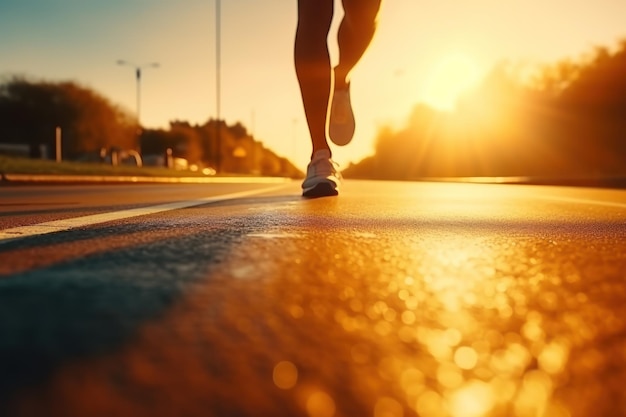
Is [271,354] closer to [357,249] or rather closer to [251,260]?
[251,260]

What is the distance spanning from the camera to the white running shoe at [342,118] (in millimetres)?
4945

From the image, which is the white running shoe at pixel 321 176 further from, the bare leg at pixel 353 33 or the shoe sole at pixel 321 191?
the bare leg at pixel 353 33

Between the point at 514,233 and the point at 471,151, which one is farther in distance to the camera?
the point at 471,151

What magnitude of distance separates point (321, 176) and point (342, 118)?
95 cm

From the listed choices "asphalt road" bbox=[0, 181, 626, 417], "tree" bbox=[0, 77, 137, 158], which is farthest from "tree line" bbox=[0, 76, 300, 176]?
"asphalt road" bbox=[0, 181, 626, 417]

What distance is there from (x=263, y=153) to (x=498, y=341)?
379 ft

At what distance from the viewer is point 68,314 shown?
86 centimetres

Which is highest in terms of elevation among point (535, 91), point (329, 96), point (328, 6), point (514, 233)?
point (535, 91)

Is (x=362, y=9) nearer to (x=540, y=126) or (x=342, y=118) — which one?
(x=342, y=118)

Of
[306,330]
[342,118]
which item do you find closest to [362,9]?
[342,118]

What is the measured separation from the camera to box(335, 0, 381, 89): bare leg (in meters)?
4.34

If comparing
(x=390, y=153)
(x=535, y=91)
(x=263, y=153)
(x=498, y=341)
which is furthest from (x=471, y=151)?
(x=263, y=153)

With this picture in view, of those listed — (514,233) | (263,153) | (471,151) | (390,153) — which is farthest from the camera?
(263,153)

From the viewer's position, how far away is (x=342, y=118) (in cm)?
497
